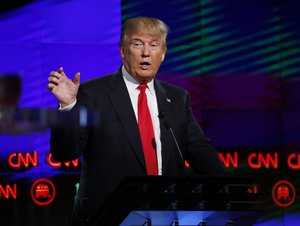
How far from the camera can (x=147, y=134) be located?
2.89 metres

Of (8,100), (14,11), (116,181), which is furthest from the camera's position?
(14,11)

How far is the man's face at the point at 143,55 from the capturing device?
303cm

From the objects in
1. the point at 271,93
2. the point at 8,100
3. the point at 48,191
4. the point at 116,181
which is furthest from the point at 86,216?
the point at 271,93

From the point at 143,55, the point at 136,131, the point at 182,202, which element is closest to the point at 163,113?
the point at 136,131

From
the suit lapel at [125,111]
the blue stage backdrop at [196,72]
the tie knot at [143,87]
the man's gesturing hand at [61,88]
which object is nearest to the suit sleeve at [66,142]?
the man's gesturing hand at [61,88]

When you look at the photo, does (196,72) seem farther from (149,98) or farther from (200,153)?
(200,153)

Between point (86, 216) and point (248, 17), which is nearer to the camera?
point (86, 216)

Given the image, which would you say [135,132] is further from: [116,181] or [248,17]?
[248,17]

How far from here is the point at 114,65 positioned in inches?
203

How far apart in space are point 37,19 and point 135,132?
2491 mm

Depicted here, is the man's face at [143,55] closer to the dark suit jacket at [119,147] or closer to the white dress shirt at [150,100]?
the white dress shirt at [150,100]

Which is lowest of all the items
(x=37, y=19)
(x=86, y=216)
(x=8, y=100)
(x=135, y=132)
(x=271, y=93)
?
(x=86, y=216)

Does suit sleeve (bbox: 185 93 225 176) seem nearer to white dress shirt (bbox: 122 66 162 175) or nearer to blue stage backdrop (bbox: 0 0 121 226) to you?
white dress shirt (bbox: 122 66 162 175)

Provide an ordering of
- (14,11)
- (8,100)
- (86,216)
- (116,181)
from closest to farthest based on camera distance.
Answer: (8,100)
(86,216)
(116,181)
(14,11)
